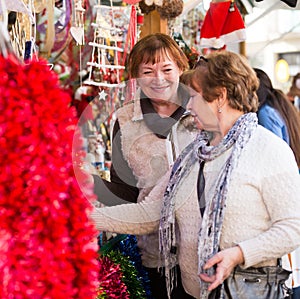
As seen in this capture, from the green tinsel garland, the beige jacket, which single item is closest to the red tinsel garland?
the beige jacket

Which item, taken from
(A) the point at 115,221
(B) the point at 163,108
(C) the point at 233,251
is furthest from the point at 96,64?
(C) the point at 233,251

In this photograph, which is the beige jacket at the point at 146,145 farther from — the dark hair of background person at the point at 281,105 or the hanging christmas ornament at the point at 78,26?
the dark hair of background person at the point at 281,105

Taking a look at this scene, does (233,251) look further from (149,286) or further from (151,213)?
(149,286)

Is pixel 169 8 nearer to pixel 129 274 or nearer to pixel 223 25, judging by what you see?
pixel 223 25

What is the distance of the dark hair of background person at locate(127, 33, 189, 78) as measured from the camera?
1.61 metres

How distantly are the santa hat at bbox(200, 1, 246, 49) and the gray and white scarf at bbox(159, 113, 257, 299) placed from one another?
191 cm

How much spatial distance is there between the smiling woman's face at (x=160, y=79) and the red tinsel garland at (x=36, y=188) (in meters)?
0.79

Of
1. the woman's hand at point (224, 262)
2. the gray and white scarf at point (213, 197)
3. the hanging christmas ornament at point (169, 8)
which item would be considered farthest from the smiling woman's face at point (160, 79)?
the hanging christmas ornament at point (169, 8)

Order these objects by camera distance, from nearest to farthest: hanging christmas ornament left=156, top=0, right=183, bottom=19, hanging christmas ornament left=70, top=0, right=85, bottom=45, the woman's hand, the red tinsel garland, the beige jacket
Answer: the red tinsel garland < the woman's hand < the beige jacket < hanging christmas ornament left=70, top=0, right=85, bottom=45 < hanging christmas ornament left=156, top=0, right=183, bottom=19

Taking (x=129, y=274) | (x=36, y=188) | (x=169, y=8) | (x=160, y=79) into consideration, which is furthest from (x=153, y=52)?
(x=36, y=188)

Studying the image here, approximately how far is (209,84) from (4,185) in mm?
844

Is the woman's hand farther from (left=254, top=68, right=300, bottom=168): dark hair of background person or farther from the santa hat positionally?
the santa hat

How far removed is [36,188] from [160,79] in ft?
3.01

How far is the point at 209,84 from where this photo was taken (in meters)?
1.43
